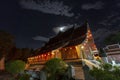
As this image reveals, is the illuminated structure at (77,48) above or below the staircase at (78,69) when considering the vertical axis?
above

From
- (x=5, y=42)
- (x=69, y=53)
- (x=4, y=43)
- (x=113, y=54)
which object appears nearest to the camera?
(x=69, y=53)

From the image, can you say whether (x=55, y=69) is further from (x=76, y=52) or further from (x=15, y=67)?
(x=15, y=67)

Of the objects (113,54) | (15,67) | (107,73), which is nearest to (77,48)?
(113,54)

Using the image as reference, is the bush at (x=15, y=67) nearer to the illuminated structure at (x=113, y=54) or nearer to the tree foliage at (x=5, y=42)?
the tree foliage at (x=5, y=42)

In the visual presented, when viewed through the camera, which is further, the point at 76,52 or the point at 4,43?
the point at 4,43

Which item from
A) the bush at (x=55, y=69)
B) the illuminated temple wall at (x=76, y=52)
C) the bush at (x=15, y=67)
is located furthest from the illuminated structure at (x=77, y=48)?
the bush at (x=15, y=67)

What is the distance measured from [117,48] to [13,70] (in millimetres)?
19638

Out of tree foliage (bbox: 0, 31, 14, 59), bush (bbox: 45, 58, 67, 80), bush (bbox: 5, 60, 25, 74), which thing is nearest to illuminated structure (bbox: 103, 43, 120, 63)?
bush (bbox: 45, 58, 67, 80)

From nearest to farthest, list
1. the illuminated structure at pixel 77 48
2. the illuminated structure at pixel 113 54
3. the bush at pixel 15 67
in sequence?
1. the bush at pixel 15 67
2. the illuminated structure at pixel 77 48
3. the illuminated structure at pixel 113 54

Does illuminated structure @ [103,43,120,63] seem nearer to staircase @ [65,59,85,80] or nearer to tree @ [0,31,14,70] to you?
staircase @ [65,59,85,80]

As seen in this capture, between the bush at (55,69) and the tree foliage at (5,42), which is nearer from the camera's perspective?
the bush at (55,69)

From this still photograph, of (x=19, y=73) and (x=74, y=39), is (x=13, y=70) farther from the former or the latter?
(x=74, y=39)

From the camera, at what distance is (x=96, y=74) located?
13.6 meters

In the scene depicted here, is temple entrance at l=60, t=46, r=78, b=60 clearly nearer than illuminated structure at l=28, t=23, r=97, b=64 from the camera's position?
No
